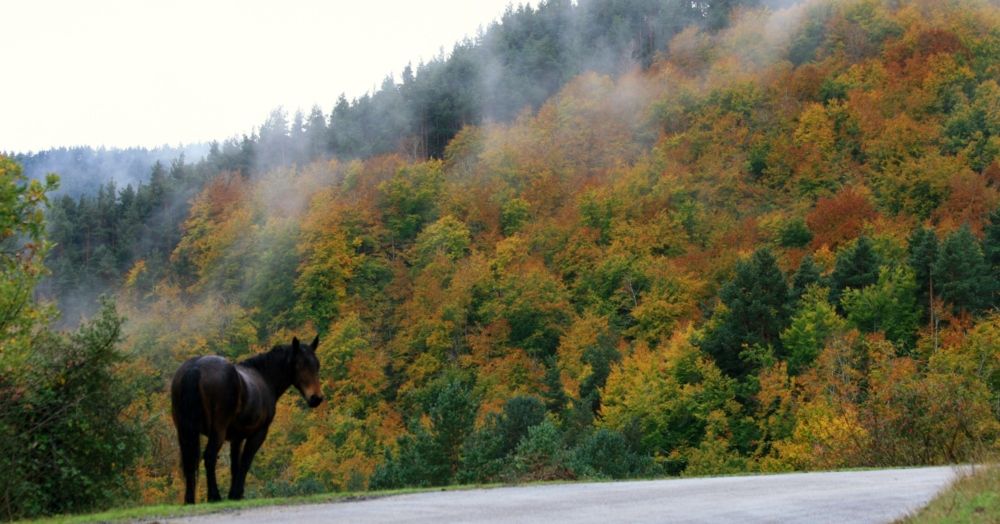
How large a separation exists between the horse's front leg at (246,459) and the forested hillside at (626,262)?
13.1ft

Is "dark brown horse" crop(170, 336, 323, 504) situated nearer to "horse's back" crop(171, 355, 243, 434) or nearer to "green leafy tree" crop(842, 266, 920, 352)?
"horse's back" crop(171, 355, 243, 434)

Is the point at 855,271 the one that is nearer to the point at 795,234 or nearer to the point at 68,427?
the point at 795,234

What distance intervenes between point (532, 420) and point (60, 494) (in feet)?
113

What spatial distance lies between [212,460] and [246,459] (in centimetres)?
107

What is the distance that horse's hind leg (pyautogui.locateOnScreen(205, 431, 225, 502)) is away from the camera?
47.2 ft

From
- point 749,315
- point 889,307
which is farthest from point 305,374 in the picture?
point 889,307

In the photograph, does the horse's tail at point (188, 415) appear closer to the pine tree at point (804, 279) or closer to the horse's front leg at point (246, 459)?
the horse's front leg at point (246, 459)

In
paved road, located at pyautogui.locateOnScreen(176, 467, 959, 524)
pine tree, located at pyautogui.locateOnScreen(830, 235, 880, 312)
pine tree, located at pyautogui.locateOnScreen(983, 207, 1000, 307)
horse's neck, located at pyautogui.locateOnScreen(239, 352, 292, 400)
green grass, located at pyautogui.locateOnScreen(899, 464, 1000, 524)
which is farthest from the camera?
pine tree, located at pyautogui.locateOnScreen(830, 235, 880, 312)

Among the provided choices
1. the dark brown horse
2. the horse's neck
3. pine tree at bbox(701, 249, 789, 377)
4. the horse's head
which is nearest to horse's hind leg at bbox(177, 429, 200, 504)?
the dark brown horse

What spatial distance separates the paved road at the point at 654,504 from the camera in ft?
31.2

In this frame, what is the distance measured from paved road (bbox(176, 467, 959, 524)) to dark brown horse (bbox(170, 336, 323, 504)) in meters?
3.15

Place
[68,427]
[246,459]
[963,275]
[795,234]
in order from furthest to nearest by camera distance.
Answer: [795,234] → [963,275] → [68,427] → [246,459]

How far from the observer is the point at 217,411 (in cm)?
1480

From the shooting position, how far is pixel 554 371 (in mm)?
78000
